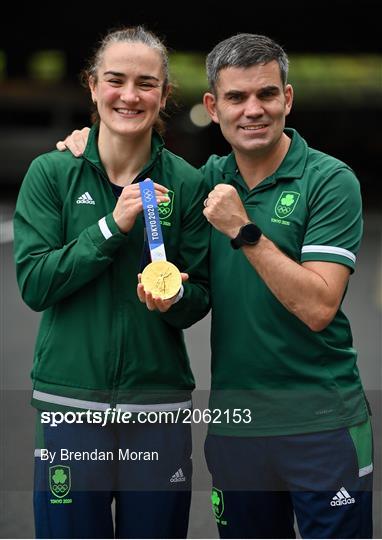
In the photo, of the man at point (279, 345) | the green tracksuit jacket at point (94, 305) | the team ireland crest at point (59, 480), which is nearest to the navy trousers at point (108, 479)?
the team ireland crest at point (59, 480)

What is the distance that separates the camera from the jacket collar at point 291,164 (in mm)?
3391

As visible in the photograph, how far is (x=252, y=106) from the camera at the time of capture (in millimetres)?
3352

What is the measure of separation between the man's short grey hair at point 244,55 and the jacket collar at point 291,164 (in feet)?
0.72

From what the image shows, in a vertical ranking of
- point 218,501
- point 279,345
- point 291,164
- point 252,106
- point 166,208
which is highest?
point 252,106

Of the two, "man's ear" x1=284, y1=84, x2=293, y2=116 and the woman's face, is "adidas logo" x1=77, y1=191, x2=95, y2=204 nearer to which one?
the woman's face

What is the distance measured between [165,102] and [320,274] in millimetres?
842

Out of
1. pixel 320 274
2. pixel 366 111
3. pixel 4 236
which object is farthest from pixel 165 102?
pixel 366 111

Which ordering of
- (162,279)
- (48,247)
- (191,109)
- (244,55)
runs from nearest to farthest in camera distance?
(162,279) → (48,247) → (244,55) → (191,109)

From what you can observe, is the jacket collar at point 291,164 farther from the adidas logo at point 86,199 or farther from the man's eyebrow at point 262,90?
the adidas logo at point 86,199

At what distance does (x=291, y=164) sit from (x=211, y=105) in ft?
1.28

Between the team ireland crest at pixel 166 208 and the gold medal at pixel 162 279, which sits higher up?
the team ireland crest at pixel 166 208

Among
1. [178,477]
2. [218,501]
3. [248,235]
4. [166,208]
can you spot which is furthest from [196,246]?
[218,501]

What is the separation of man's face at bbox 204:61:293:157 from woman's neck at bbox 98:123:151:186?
0.30 metres

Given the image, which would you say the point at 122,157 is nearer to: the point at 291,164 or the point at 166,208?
the point at 166,208
